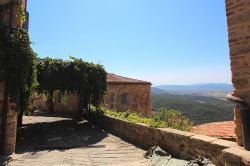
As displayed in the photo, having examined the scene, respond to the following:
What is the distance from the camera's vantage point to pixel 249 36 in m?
4.72

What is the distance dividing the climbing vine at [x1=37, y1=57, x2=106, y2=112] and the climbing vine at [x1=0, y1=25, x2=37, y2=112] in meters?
6.76

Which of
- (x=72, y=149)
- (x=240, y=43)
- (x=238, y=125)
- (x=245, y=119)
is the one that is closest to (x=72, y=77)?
(x=72, y=149)

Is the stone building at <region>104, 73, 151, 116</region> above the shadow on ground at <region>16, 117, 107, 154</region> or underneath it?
above

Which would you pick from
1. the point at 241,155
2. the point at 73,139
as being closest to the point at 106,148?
the point at 73,139

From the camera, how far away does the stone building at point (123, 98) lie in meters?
26.5

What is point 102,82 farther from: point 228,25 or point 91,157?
point 228,25

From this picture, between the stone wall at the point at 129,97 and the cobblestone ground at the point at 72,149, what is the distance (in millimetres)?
12812

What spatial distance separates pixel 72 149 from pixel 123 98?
17.9 meters

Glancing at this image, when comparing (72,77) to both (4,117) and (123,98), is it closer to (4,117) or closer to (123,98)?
(4,117)

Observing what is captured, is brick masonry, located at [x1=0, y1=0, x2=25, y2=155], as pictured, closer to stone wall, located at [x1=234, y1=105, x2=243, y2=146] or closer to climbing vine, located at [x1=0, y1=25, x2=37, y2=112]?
climbing vine, located at [x1=0, y1=25, x2=37, y2=112]

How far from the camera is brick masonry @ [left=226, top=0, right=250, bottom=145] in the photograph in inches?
188

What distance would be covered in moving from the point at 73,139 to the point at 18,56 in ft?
16.8

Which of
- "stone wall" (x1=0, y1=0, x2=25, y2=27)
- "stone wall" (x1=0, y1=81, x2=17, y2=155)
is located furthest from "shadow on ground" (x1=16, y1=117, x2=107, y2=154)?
"stone wall" (x1=0, y1=0, x2=25, y2=27)

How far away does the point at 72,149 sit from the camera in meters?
9.50
